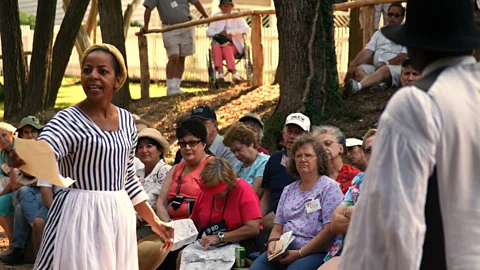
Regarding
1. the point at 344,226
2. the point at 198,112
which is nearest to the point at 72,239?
the point at 344,226

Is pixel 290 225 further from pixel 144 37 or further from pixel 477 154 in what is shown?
pixel 144 37

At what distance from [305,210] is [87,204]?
2313mm

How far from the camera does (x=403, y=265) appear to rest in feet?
9.73

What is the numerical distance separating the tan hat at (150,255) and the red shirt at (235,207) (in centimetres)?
49

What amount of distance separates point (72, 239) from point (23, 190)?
450 centimetres

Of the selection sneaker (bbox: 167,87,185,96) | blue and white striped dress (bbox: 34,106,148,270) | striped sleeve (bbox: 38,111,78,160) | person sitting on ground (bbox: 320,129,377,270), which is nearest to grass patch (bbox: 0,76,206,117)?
sneaker (bbox: 167,87,185,96)

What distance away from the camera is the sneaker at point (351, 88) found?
12.0 m

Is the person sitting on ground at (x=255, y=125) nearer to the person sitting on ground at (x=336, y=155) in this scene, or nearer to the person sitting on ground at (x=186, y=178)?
the person sitting on ground at (x=186, y=178)

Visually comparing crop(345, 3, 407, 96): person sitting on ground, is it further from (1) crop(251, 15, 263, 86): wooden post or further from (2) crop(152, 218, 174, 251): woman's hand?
(2) crop(152, 218, 174, 251): woman's hand

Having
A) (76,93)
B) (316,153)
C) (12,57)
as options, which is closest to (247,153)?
(316,153)

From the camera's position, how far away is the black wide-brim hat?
3123 mm

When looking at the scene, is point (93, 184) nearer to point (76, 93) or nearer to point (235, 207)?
point (235, 207)

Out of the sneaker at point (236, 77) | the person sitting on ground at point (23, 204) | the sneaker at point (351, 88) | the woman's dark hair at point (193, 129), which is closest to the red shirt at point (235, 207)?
the woman's dark hair at point (193, 129)

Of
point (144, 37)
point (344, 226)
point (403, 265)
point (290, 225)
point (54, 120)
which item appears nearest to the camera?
point (403, 265)
